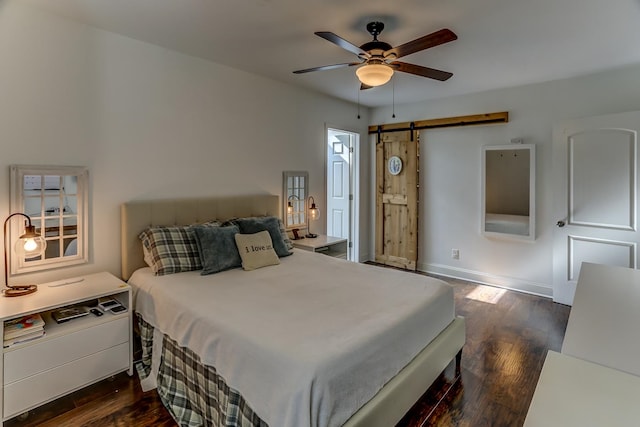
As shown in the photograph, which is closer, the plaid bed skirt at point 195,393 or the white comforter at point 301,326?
the white comforter at point 301,326

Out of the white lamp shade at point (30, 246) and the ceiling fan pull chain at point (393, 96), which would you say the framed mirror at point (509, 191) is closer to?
the ceiling fan pull chain at point (393, 96)

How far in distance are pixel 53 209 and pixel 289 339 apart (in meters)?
2.10

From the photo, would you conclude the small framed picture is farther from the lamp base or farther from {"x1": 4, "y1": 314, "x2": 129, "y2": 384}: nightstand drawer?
the lamp base

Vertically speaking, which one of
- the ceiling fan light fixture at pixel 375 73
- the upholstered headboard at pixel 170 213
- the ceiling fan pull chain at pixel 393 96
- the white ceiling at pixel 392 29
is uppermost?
the ceiling fan pull chain at pixel 393 96

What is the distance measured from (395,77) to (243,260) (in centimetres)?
259

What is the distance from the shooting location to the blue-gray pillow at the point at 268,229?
3.13 meters

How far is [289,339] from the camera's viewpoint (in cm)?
157

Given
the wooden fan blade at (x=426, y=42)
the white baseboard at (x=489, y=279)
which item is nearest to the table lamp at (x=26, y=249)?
the wooden fan blade at (x=426, y=42)

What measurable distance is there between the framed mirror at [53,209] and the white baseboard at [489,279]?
4.27 m

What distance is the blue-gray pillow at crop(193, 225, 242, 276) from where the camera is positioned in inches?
104

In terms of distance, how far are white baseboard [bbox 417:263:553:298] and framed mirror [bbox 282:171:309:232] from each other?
2060mm

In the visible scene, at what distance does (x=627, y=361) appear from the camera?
3.75 feet

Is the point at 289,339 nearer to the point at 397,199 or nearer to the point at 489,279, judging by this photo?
the point at 489,279

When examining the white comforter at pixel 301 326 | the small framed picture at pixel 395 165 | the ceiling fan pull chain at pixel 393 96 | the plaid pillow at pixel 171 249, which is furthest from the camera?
the small framed picture at pixel 395 165
